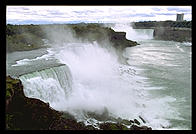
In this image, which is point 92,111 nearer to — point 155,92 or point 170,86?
point 155,92

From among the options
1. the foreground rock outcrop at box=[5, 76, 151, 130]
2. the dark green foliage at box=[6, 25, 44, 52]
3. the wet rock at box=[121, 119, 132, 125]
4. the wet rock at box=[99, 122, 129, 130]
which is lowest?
the wet rock at box=[121, 119, 132, 125]

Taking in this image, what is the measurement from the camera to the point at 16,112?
5.25 meters

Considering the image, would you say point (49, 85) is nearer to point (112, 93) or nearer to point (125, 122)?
point (125, 122)

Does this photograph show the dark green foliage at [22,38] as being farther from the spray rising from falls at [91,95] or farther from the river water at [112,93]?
the spray rising from falls at [91,95]

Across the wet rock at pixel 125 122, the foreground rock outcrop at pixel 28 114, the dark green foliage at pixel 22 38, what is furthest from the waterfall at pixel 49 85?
the dark green foliage at pixel 22 38

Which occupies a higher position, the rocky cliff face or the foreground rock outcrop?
the rocky cliff face

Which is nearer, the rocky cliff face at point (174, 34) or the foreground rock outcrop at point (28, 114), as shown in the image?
the foreground rock outcrop at point (28, 114)

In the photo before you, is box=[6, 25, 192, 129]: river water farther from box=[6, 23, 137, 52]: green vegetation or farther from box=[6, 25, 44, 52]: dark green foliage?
box=[6, 23, 137, 52]: green vegetation

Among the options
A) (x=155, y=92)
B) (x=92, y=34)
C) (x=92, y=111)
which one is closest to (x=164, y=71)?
(x=155, y=92)

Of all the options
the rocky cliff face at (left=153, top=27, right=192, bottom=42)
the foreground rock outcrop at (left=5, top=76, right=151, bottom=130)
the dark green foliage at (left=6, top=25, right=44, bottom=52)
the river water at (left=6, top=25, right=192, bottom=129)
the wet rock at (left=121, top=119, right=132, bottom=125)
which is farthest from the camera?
the rocky cliff face at (left=153, top=27, right=192, bottom=42)

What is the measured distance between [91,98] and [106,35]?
909 inches

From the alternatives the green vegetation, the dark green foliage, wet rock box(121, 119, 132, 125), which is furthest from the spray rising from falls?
the green vegetation

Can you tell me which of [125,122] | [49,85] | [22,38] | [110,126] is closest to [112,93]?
[125,122]

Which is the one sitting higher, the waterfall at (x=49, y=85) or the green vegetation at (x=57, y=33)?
the green vegetation at (x=57, y=33)
